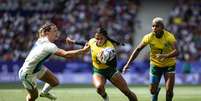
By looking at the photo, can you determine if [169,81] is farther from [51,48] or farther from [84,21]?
[84,21]

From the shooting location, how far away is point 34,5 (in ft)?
135

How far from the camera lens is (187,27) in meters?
39.3

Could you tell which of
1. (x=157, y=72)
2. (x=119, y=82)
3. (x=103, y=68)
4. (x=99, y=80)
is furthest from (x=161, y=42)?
(x=99, y=80)

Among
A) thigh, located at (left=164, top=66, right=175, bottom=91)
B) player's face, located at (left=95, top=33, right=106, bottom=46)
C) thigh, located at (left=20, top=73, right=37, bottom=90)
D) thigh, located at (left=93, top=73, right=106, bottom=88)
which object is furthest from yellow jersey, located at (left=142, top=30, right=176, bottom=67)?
thigh, located at (left=20, top=73, right=37, bottom=90)

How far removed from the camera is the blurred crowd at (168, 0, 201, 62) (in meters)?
36.9

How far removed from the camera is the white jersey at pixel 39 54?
15.0m

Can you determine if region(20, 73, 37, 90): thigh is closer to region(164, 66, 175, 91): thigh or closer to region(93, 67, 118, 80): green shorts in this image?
region(93, 67, 118, 80): green shorts

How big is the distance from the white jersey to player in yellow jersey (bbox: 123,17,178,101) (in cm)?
236

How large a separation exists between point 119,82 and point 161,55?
123cm

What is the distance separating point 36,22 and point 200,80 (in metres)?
10.5

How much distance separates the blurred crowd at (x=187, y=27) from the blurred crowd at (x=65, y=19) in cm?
258

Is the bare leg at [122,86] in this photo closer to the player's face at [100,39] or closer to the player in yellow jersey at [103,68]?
the player in yellow jersey at [103,68]

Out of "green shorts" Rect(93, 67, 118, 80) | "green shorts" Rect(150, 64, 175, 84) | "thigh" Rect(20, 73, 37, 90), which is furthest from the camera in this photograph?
"green shorts" Rect(150, 64, 175, 84)

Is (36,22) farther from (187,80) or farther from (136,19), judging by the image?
(187,80)
